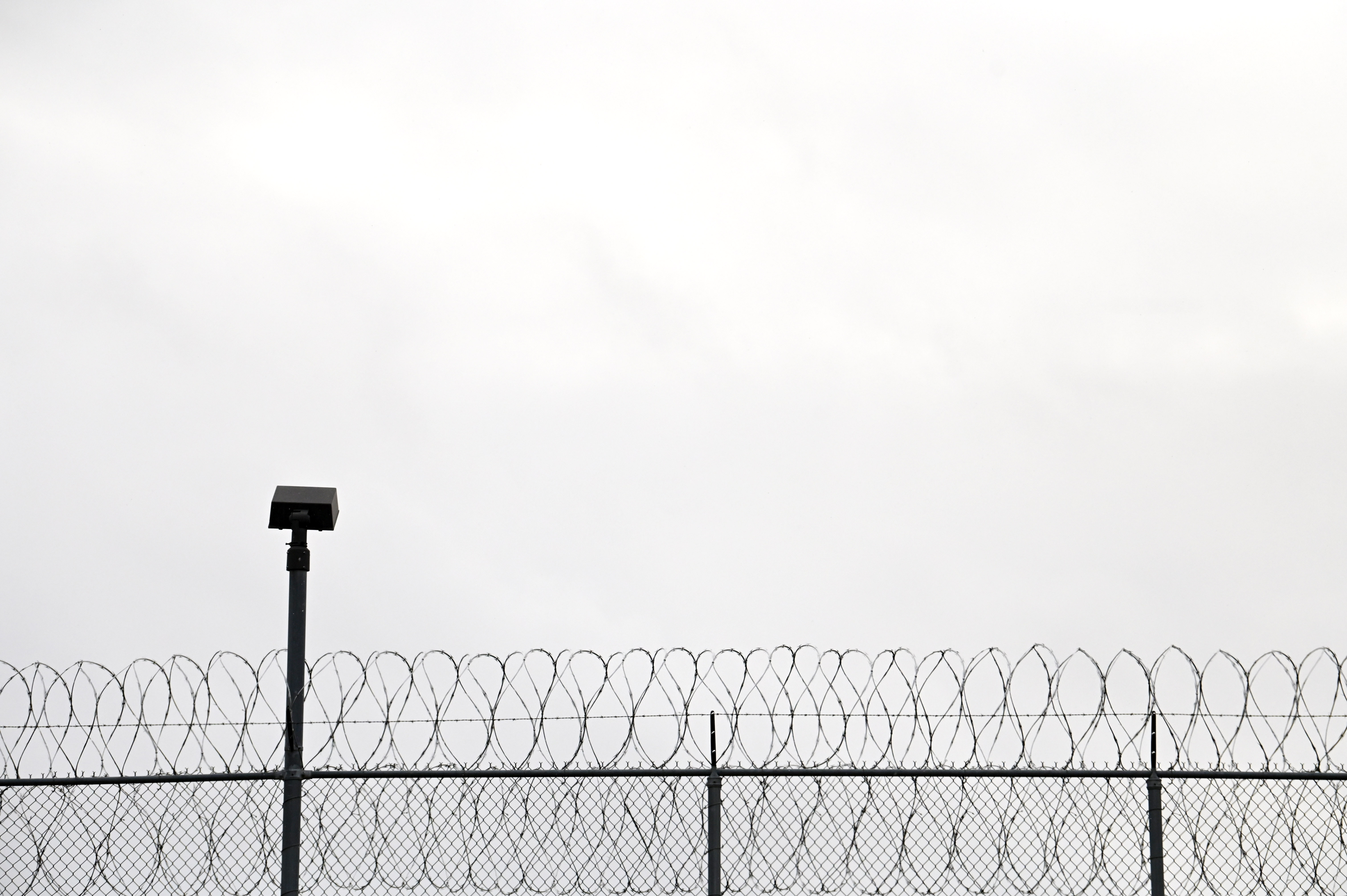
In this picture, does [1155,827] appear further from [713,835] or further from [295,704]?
[295,704]

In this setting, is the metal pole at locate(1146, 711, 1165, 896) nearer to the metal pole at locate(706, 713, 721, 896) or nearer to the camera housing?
Result: the metal pole at locate(706, 713, 721, 896)

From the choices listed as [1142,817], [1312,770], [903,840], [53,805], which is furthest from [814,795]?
[53,805]

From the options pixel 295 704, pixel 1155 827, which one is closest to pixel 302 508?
pixel 295 704

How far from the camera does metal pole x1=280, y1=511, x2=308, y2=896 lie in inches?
394

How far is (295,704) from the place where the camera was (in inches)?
403

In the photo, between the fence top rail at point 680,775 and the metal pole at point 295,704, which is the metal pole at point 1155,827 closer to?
the fence top rail at point 680,775

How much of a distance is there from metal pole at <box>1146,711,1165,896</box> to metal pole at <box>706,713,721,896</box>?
2429mm

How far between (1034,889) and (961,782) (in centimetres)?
70

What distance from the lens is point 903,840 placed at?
9766mm

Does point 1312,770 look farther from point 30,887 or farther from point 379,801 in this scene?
point 30,887

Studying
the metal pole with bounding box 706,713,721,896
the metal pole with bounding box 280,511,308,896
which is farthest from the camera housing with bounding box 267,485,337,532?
the metal pole with bounding box 706,713,721,896

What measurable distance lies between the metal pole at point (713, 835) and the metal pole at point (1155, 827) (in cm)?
→ 243

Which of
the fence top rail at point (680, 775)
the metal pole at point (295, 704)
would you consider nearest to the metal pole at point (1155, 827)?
the fence top rail at point (680, 775)

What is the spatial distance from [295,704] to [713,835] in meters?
2.53
